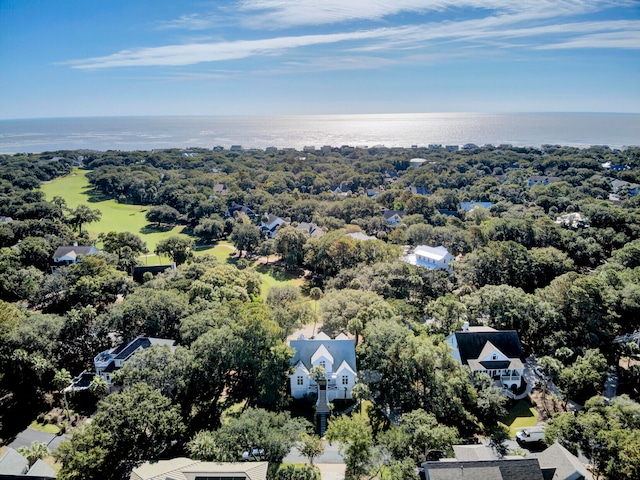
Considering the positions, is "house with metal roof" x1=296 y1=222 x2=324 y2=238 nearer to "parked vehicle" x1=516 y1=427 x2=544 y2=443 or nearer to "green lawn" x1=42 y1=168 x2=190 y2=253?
"green lawn" x1=42 y1=168 x2=190 y2=253

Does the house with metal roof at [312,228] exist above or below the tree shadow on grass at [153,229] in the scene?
above

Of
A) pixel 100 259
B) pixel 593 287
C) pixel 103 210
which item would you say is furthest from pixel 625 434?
pixel 103 210

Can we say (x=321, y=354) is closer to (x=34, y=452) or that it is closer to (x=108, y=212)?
(x=34, y=452)

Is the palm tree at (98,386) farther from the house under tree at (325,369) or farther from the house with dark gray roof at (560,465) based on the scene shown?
the house with dark gray roof at (560,465)

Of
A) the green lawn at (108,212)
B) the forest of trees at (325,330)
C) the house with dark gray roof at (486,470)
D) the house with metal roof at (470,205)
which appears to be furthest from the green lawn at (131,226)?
the house with metal roof at (470,205)

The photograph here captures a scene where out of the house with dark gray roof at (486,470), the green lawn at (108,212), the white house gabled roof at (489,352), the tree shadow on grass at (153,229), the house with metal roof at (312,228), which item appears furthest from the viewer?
the tree shadow on grass at (153,229)

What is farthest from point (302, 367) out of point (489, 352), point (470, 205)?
point (470, 205)

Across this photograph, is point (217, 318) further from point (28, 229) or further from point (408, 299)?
point (28, 229)
